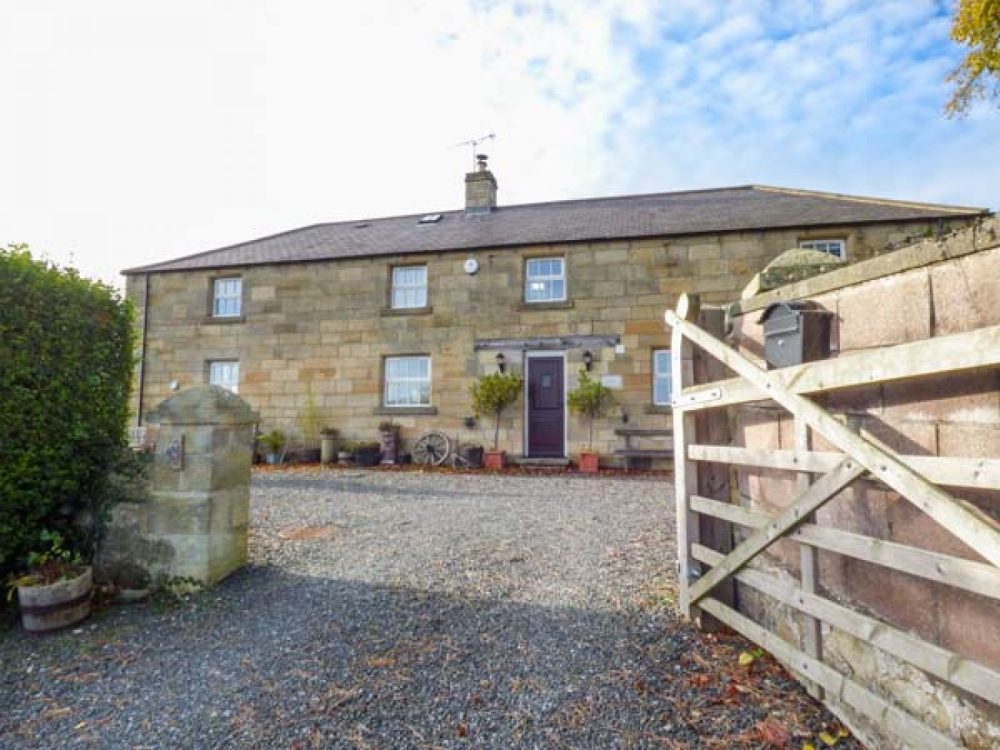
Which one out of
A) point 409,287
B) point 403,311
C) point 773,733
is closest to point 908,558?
point 773,733

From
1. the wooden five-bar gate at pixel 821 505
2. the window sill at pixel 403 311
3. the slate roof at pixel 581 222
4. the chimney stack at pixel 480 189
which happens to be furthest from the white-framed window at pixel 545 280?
the wooden five-bar gate at pixel 821 505

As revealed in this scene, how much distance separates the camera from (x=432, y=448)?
11.4 m

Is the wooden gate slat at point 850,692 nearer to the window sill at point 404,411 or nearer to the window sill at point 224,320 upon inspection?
the window sill at point 404,411

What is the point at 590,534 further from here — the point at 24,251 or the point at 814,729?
the point at 24,251

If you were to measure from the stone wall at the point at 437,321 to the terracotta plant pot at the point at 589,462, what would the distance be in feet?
1.09

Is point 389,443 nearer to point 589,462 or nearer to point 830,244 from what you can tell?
point 589,462

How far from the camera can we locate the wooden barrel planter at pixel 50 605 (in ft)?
10.6

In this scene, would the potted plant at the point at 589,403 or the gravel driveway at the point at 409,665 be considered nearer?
the gravel driveway at the point at 409,665

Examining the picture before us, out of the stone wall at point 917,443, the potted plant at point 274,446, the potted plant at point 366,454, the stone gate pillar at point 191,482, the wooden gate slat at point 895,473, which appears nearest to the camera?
the wooden gate slat at point 895,473

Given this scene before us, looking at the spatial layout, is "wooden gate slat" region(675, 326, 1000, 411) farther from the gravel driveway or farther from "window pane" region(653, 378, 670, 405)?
"window pane" region(653, 378, 670, 405)

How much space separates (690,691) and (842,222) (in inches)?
426

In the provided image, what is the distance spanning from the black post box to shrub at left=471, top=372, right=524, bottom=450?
27.5 feet

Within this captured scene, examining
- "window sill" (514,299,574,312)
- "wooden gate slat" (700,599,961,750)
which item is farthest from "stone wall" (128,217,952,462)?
"wooden gate slat" (700,599,961,750)

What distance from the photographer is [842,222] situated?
1020 centimetres
